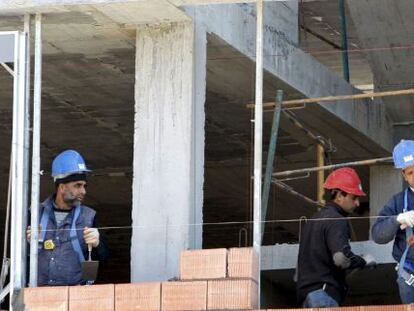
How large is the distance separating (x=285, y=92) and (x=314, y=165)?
3.34 meters

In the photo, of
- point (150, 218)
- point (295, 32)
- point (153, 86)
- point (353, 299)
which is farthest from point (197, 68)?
point (353, 299)

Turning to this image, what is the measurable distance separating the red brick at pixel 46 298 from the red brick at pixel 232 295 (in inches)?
43.4

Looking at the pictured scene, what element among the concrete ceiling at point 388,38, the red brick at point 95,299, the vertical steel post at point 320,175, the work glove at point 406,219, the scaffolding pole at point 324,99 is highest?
the concrete ceiling at point 388,38

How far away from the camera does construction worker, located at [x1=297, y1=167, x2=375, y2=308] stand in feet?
41.2

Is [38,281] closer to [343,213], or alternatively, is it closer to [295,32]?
[343,213]

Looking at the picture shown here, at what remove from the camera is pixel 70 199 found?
1305 cm

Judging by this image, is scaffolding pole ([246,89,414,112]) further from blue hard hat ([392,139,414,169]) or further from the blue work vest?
the blue work vest

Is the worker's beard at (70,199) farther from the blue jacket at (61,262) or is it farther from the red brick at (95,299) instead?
the red brick at (95,299)

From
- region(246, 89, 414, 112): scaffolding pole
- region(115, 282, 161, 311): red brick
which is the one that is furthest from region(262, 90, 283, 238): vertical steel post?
region(115, 282, 161, 311): red brick

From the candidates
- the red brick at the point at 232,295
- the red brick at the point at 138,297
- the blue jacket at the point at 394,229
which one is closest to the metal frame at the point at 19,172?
the red brick at the point at 138,297

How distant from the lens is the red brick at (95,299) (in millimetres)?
12070

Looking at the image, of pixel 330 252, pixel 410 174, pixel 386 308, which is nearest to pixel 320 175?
pixel 330 252

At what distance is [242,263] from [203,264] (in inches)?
11.9

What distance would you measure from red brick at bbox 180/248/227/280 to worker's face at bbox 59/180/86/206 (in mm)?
1342
